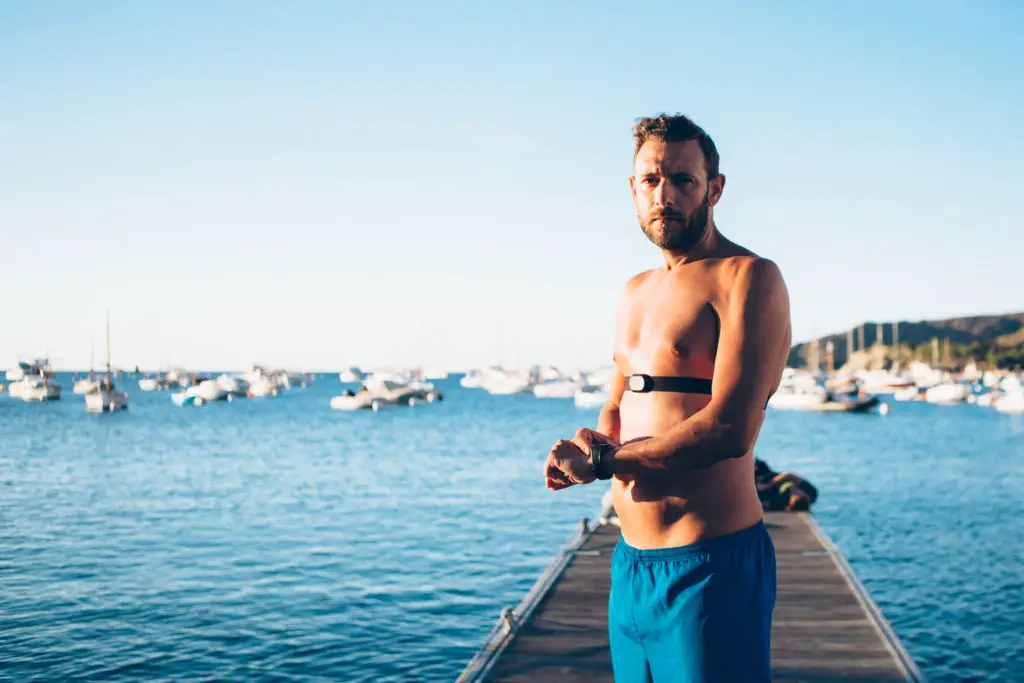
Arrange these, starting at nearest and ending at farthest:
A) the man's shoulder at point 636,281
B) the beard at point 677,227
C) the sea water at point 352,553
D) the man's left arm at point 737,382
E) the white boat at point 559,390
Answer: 1. the man's left arm at point 737,382
2. the beard at point 677,227
3. the man's shoulder at point 636,281
4. the sea water at point 352,553
5. the white boat at point 559,390

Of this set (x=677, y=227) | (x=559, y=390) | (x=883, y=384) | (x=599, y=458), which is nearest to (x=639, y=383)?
(x=599, y=458)

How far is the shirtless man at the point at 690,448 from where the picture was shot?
2.68m

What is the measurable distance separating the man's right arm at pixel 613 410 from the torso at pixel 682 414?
0.69 ft

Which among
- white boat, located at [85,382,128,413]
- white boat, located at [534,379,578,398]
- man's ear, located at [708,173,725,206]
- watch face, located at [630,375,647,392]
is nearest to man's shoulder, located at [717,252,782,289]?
man's ear, located at [708,173,725,206]

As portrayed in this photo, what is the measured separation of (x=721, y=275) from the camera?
2.79 m

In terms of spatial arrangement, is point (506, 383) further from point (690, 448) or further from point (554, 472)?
point (690, 448)

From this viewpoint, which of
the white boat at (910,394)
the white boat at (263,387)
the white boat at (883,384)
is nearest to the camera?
the white boat at (910,394)

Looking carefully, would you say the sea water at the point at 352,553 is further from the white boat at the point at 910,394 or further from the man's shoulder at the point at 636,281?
the white boat at the point at 910,394

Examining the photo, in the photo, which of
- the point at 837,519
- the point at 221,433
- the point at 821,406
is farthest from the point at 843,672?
the point at 821,406

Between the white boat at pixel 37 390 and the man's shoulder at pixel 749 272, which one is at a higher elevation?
the man's shoulder at pixel 749 272

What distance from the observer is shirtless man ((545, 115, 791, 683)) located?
2.68 meters

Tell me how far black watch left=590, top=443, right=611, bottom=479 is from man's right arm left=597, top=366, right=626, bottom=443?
417mm

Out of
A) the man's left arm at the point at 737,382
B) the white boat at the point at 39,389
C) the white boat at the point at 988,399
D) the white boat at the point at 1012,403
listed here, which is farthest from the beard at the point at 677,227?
the white boat at the point at 39,389

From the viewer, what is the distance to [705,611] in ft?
9.29
